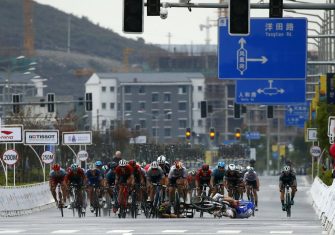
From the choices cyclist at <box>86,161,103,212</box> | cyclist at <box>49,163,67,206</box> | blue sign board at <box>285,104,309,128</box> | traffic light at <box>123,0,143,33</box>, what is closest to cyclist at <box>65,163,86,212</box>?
cyclist at <box>86,161,103,212</box>

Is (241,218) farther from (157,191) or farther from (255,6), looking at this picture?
(255,6)

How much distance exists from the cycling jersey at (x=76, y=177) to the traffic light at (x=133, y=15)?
60.9ft

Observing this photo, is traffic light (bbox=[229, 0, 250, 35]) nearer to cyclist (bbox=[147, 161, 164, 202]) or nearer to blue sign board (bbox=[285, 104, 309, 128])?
cyclist (bbox=[147, 161, 164, 202])

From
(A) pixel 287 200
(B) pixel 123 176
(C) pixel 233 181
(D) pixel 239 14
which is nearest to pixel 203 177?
(C) pixel 233 181

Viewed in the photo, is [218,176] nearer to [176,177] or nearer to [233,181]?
[233,181]

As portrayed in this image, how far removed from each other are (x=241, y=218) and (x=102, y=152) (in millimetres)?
62358

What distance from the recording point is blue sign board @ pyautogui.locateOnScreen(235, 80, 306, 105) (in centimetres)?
6184

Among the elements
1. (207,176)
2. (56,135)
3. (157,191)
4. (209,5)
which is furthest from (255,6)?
(56,135)

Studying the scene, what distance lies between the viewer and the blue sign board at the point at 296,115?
117625 millimetres

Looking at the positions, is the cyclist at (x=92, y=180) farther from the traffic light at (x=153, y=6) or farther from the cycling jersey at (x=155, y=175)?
the traffic light at (x=153, y=6)

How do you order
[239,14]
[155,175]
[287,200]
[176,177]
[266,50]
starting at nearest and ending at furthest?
[239,14] → [155,175] → [176,177] → [287,200] → [266,50]

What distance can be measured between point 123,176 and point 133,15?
1460 centimetres

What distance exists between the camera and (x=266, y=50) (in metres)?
56.1

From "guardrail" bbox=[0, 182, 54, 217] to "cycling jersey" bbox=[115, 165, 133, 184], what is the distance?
5.85 m
